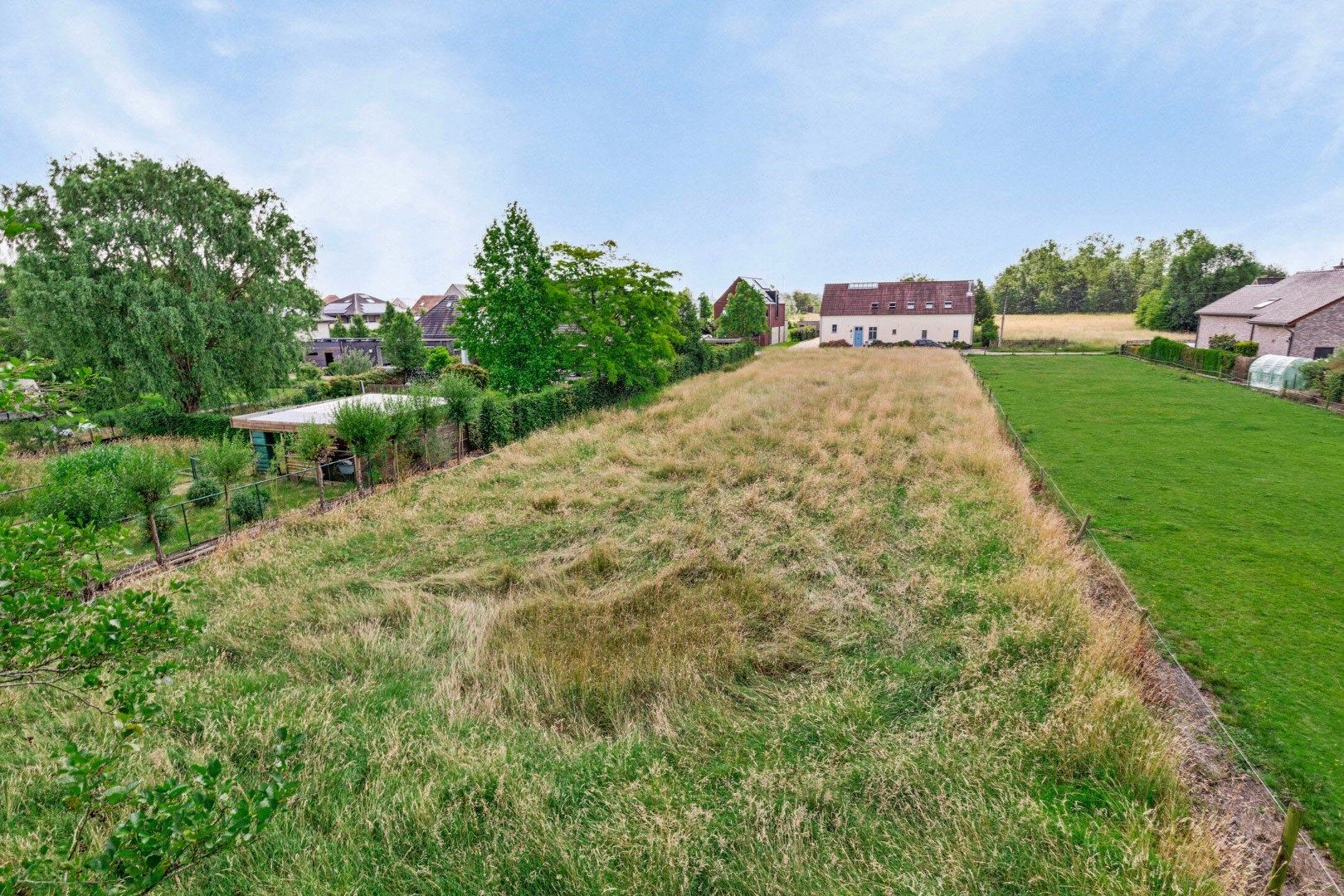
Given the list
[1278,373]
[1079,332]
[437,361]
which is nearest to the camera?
[1278,373]

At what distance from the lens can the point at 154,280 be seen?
70.3 ft

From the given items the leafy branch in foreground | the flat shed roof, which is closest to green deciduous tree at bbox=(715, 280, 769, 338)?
the flat shed roof

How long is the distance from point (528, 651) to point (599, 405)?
19360 mm

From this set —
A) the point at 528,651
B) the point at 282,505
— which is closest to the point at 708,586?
→ the point at 528,651

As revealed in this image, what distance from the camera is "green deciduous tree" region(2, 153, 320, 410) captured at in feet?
67.5

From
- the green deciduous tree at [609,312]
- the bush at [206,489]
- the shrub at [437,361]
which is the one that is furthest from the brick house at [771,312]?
the bush at [206,489]

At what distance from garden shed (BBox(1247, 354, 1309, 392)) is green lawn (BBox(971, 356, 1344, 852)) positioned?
3770 mm

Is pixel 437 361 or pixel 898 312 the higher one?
pixel 898 312

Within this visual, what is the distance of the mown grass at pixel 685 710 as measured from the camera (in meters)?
4.11

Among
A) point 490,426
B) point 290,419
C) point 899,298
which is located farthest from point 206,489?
point 899,298

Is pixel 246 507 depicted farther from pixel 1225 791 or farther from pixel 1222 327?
pixel 1222 327

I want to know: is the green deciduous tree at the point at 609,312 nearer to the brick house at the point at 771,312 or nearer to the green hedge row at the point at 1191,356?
the green hedge row at the point at 1191,356

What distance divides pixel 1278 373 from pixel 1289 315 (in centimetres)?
959

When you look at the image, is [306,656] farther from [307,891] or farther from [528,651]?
[307,891]
